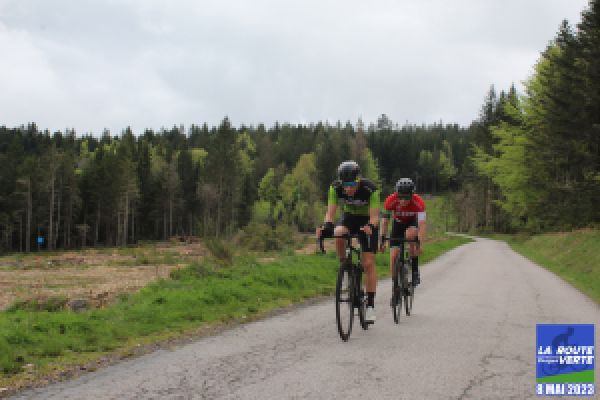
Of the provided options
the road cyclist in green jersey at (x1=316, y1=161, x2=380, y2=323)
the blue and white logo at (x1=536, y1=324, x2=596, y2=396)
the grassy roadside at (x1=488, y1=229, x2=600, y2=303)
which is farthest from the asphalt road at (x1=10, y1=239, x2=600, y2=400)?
the grassy roadside at (x1=488, y1=229, x2=600, y2=303)

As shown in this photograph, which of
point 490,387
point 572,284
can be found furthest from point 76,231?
point 490,387

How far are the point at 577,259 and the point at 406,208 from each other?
17434 millimetres

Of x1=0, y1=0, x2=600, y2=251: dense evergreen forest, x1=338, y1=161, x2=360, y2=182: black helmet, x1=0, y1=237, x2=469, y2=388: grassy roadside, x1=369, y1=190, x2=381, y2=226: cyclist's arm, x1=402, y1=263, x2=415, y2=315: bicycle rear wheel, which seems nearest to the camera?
x1=0, y1=237, x2=469, y2=388: grassy roadside

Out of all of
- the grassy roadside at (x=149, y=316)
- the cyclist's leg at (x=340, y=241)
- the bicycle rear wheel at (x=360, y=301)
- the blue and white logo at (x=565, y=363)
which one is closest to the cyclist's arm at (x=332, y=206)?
the cyclist's leg at (x=340, y=241)

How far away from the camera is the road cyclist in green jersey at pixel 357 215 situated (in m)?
6.75

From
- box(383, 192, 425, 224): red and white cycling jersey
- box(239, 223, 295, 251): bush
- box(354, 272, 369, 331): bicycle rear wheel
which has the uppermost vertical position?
box(383, 192, 425, 224): red and white cycling jersey

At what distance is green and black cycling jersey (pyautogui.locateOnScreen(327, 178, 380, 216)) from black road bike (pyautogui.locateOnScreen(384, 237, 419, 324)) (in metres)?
1.11

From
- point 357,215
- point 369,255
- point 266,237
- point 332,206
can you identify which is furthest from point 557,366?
point 266,237

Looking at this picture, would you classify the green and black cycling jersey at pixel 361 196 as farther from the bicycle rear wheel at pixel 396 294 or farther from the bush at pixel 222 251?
the bush at pixel 222 251

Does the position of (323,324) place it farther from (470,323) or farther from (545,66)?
(545,66)

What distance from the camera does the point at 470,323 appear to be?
829 cm

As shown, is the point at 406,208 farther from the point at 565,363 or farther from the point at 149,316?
the point at 149,316

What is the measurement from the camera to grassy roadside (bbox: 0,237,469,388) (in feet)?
19.2

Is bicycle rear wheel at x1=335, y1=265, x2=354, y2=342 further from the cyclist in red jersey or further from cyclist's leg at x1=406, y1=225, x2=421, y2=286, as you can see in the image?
cyclist's leg at x1=406, y1=225, x2=421, y2=286
